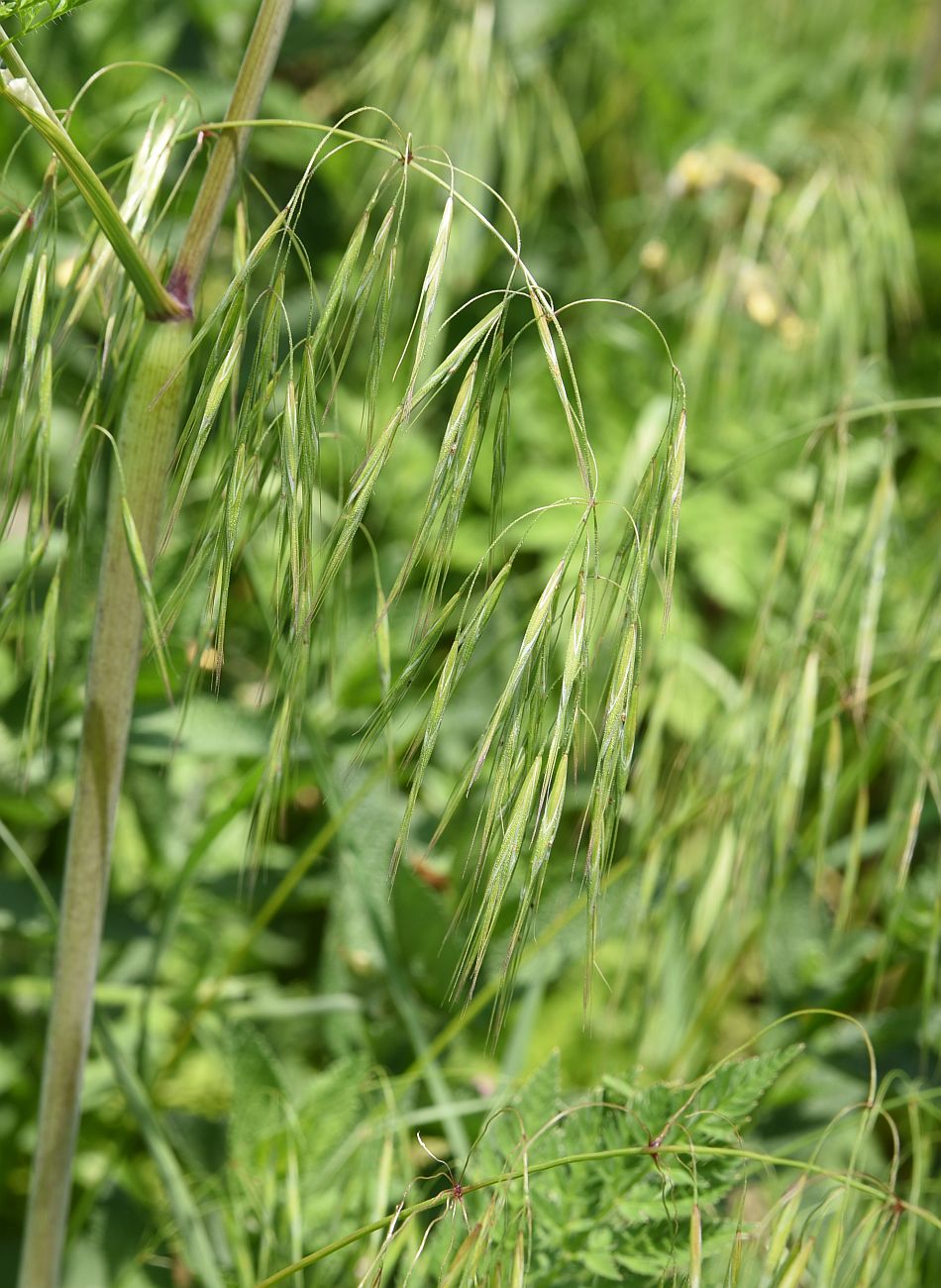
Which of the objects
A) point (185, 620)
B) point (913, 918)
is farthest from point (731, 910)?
point (185, 620)

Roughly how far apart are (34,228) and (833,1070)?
2.84 feet

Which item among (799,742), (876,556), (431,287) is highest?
(431,287)

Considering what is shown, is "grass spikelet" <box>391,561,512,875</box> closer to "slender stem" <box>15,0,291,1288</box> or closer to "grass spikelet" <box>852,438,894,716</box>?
"slender stem" <box>15,0,291,1288</box>

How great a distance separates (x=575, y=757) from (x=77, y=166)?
29 cm

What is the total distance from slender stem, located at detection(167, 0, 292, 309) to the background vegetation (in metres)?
0.02

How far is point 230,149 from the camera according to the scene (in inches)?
20.2

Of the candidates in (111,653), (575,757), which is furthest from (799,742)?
(111,653)

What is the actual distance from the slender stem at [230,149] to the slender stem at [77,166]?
0.03m

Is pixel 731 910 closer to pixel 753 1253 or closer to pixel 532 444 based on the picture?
pixel 753 1253

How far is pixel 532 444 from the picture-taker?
134cm

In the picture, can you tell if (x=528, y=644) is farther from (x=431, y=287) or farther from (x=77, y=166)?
(x=77, y=166)

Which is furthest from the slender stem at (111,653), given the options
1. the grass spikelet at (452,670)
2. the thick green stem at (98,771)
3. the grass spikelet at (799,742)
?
the grass spikelet at (799,742)

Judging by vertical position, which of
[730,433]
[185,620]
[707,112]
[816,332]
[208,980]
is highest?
[707,112]

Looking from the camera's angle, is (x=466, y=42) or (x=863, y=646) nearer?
(x=863, y=646)
